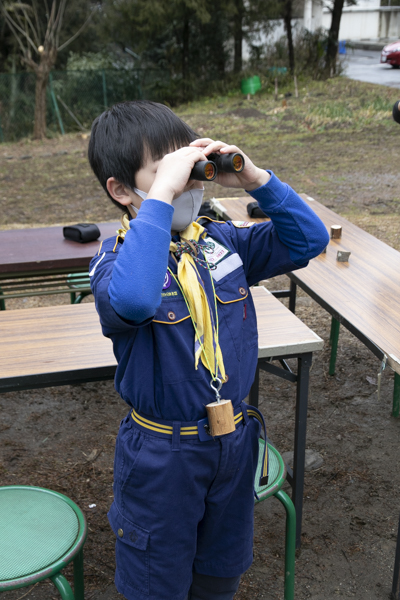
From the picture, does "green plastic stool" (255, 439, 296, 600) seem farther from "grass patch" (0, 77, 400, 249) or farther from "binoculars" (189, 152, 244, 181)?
"grass patch" (0, 77, 400, 249)

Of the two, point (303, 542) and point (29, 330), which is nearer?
point (29, 330)

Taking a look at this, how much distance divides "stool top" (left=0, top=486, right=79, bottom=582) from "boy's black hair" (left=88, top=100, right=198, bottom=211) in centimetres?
102

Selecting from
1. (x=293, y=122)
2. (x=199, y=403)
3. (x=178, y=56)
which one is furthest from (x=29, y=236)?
(x=178, y=56)

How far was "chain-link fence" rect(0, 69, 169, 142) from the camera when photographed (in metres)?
15.6

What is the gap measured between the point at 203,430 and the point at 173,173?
63cm

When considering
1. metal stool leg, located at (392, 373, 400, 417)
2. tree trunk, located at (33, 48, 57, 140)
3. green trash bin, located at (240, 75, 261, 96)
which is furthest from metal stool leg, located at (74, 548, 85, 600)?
green trash bin, located at (240, 75, 261, 96)

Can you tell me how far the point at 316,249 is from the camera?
159cm

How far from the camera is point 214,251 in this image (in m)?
1.57

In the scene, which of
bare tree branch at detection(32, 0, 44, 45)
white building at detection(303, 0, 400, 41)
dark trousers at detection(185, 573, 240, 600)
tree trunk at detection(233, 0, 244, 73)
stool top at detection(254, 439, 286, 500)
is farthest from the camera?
white building at detection(303, 0, 400, 41)

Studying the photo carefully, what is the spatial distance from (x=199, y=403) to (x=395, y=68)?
20.6 metres

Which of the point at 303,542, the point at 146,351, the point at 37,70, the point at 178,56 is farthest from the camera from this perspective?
the point at 178,56

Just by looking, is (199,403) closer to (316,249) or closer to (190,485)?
(190,485)

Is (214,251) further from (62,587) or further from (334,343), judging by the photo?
(334,343)

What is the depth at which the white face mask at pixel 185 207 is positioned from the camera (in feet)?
4.75
